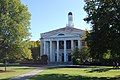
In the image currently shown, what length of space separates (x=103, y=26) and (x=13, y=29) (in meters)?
15.2

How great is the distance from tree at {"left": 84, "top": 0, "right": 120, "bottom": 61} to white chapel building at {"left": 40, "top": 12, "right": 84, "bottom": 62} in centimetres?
5404

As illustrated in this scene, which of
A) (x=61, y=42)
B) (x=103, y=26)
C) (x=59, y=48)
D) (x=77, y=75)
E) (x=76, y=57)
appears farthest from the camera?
(x=61, y=42)

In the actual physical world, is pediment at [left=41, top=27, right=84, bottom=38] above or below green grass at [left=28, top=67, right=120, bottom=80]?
above

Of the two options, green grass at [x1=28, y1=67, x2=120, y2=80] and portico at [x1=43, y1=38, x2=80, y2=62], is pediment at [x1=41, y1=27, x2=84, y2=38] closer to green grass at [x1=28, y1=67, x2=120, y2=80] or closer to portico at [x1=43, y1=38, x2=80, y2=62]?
portico at [x1=43, y1=38, x2=80, y2=62]

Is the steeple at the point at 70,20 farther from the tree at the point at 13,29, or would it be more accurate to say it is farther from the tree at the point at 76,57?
the tree at the point at 13,29

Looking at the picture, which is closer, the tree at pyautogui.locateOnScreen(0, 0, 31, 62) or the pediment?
the tree at pyautogui.locateOnScreen(0, 0, 31, 62)

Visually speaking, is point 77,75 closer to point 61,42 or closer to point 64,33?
point 64,33

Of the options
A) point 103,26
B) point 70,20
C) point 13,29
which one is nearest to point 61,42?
point 70,20

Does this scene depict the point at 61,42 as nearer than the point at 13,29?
No

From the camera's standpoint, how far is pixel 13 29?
39031 mm

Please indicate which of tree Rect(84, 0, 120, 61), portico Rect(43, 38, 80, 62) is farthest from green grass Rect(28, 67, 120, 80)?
portico Rect(43, 38, 80, 62)

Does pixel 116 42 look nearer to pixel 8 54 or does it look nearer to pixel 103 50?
pixel 103 50

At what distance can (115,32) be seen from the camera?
2811 cm

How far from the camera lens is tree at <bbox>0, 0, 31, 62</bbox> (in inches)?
1523
